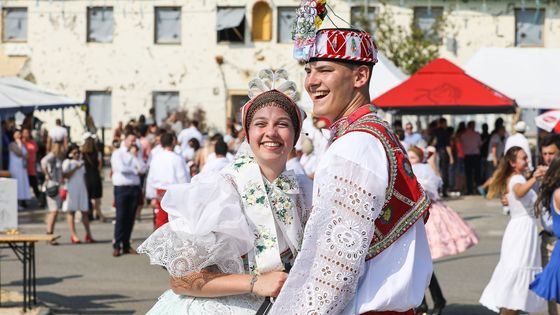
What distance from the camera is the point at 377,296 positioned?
379cm

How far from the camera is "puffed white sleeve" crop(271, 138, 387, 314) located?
12.2 feet

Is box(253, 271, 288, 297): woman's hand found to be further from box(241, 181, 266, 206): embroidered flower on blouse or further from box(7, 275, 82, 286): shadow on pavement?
box(7, 275, 82, 286): shadow on pavement

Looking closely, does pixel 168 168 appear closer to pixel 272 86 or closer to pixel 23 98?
pixel 23 98

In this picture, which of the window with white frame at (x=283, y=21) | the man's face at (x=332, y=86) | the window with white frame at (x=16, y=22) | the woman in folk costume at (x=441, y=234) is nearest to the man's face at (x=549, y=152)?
the woman in folk costume at (x=441, y=234)

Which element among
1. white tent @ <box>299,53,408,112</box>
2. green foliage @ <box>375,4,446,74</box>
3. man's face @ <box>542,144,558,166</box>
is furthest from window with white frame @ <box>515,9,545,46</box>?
man's face @ <box>542,144,558,166</box>

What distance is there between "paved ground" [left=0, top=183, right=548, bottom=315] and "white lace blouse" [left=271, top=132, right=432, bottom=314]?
703 cm

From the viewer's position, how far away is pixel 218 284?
4.70m

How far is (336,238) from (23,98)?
11.9 metres

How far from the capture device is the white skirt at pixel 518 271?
9.60m

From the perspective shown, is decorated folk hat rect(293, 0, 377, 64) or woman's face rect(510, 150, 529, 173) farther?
woman's face rect(510, 150, 529, 173)

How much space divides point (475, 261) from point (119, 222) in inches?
189

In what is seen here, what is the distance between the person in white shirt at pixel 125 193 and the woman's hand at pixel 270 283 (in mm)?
10758

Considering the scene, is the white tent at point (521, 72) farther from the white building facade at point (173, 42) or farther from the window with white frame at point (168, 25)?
the window with white frame at point (168, 25)

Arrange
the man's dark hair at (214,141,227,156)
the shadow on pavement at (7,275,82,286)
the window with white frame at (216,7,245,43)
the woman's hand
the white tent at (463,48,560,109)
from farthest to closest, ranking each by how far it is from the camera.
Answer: the window with white frame at (216,7,245,43) < the white tent at (463,48,560,109) < the man's dark hair at (214,141,227,156) < the shadow on pavement at (7,275,82,286) < the woman's hand
